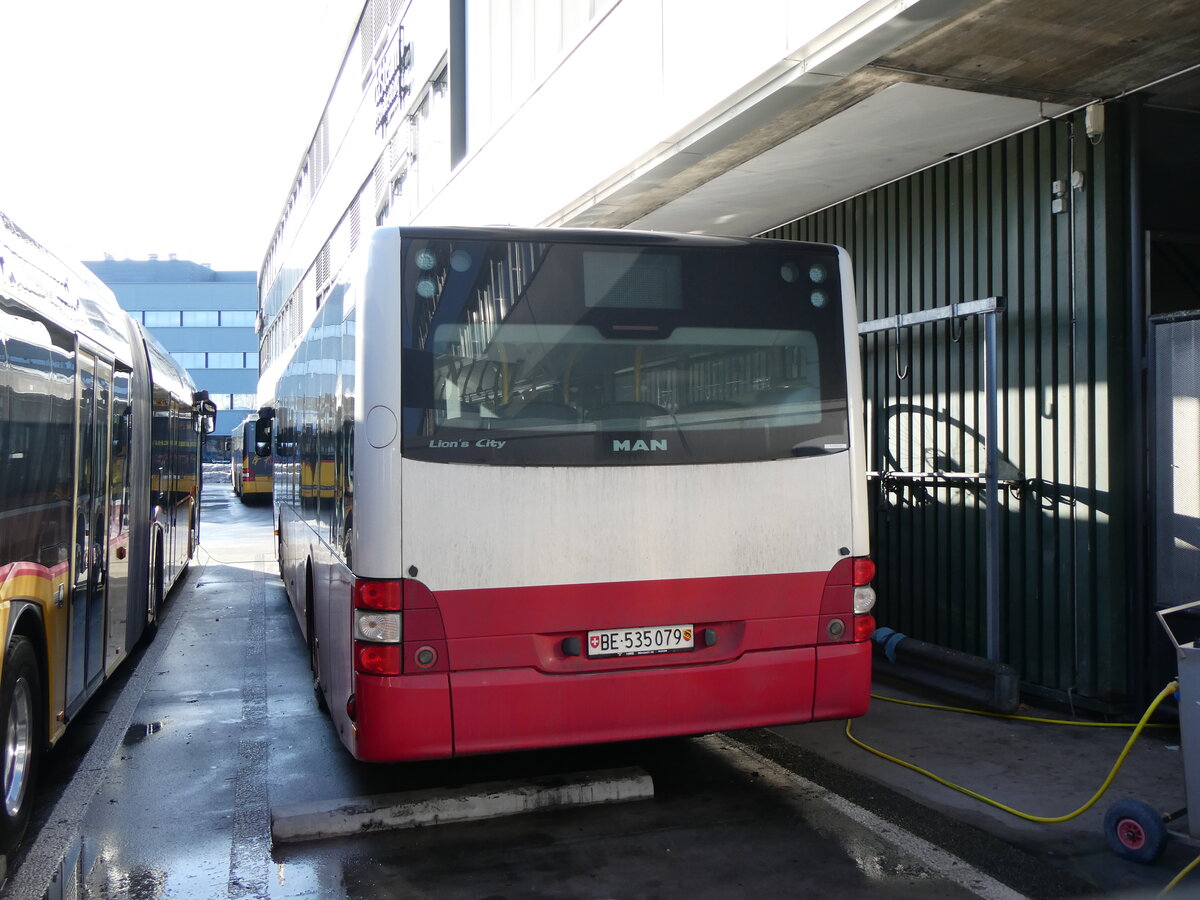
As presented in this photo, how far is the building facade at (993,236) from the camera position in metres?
6.20

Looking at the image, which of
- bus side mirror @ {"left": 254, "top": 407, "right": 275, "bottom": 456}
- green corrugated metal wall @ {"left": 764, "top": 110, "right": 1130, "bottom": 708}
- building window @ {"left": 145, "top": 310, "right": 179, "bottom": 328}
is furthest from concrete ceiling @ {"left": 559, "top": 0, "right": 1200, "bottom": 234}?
building window @ {"left": 145, "top": 310, "right": 179, "bottom": 328}

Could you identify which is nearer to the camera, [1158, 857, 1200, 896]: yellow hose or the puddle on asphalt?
[1158, 857, 1200, 896]: yellow hose

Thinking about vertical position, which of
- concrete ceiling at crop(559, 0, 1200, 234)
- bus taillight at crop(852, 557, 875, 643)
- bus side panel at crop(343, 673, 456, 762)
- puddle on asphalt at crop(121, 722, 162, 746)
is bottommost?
puddle on asphalt at crop(121, 722, 162, 746)

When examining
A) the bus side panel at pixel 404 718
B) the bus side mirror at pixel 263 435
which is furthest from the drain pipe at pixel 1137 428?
the bus side mirror at pixel 263 435

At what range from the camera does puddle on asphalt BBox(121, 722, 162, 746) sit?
270 inches

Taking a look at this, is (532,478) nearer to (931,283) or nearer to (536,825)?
(536,825)

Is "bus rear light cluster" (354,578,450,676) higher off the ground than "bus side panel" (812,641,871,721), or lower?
higher

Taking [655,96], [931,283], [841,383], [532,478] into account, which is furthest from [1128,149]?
[532,478]

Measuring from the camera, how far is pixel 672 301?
521cm

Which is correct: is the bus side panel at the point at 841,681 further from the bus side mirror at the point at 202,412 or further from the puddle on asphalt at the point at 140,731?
the bus side mirror at the point at 202,412

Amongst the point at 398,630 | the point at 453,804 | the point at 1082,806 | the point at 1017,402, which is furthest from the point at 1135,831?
the point at 1017,402

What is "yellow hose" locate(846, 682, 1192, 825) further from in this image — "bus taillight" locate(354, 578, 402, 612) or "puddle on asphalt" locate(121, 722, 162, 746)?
"puddle on asphalt" locate(121, 722, 162, 746)

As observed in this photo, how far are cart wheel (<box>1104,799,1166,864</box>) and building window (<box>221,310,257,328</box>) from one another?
282ft

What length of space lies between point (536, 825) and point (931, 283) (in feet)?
17.1
